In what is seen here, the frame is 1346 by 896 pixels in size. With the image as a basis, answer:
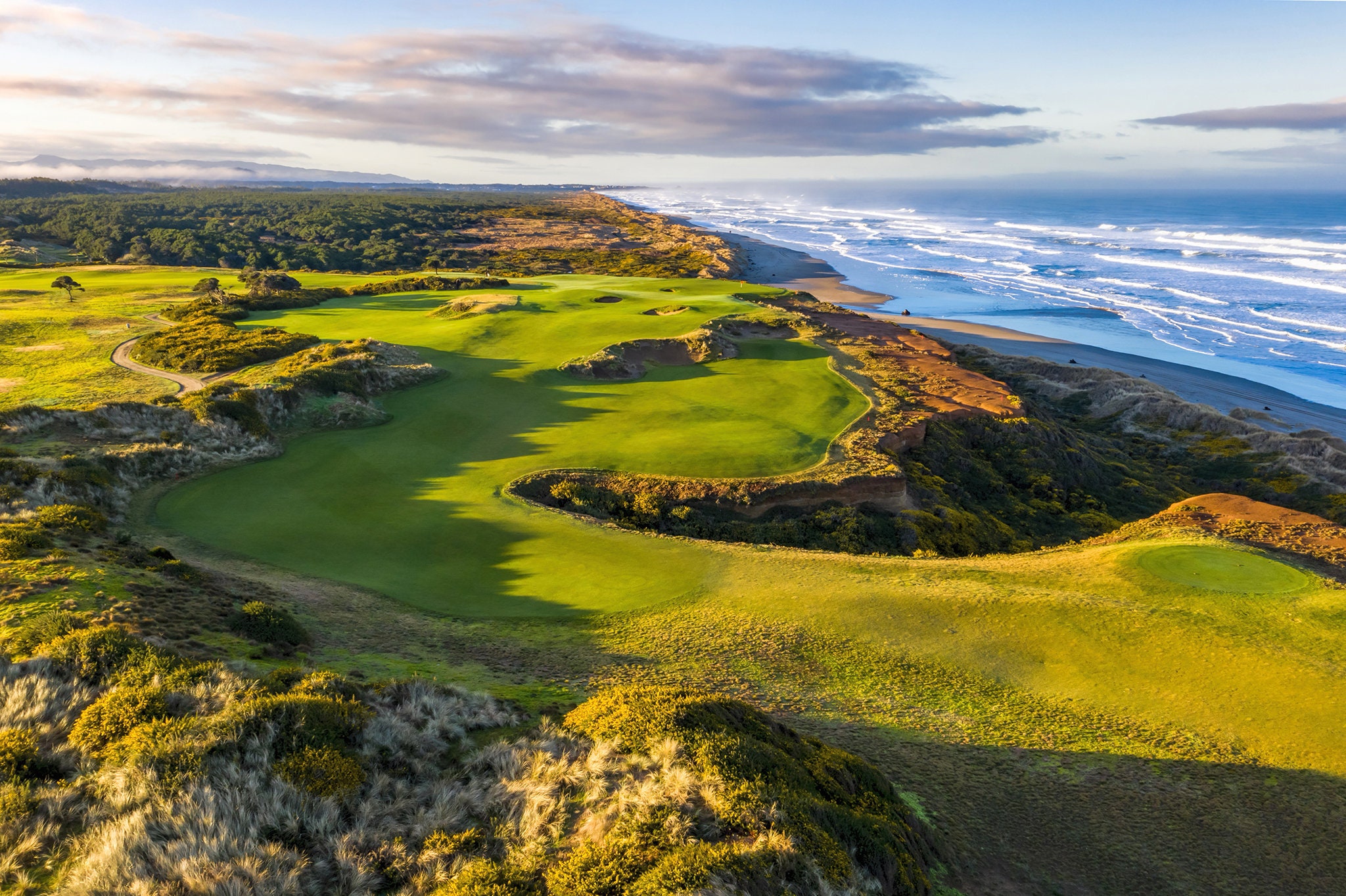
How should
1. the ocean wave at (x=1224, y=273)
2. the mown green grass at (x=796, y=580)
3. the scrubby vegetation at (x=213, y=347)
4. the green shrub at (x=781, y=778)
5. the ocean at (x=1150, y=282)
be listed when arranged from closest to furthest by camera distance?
the green shrub at (x=781, y=778) < the mown green grass at (x=796, y=580) < the scrubby vegetation at (x=213, y=347) < the ocean at (x=1150, y=282) < the ocean wave at (x=1224, y=273)

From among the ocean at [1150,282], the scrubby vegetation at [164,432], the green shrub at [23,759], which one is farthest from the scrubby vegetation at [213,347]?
the ocean at [1150,282]

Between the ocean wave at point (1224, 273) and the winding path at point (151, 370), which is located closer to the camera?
the winding path at point (151, 370)

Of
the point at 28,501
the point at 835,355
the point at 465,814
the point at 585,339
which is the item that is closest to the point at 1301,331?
the point at 835,355

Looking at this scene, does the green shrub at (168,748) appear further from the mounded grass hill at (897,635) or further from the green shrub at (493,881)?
the green shrub at (493,881)

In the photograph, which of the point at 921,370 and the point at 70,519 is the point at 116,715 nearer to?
the point at 70,519

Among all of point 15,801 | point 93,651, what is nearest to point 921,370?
point 93,651

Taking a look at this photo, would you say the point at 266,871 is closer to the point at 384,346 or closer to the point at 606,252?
the point at 384,346
